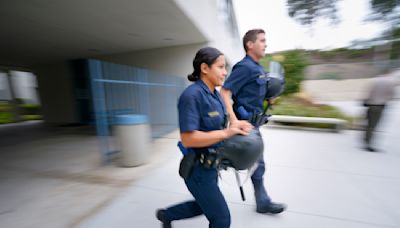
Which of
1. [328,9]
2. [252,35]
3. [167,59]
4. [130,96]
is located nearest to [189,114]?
[252,35]

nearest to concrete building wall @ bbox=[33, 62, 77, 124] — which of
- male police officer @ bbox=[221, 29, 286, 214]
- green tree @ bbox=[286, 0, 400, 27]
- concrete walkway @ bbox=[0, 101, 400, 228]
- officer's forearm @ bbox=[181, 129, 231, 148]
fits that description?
concrete walkway @ bbox=[0, 101, 400, 228]

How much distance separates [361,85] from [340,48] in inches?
464

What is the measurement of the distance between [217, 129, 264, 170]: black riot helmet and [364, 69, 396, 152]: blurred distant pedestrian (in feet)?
13.3

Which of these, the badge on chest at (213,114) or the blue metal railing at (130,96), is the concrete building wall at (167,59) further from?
the badge on chest at (213,114)

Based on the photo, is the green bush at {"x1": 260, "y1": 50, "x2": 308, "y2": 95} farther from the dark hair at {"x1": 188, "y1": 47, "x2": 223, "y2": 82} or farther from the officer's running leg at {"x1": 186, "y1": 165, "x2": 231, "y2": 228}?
the officer's running leg at {"x1": 186, "y1": 165, "x2": 231, "y2": 228}

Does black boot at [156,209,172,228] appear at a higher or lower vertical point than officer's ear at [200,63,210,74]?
lower

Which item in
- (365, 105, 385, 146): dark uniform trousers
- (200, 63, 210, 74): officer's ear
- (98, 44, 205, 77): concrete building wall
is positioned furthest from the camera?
(98, 44, 205, 77): concrete building wall

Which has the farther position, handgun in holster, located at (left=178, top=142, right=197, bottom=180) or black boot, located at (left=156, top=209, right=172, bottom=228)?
black boot, located at (left=156, top=209, right=172, bottom=228)

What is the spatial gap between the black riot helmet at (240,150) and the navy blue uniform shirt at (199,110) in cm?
15

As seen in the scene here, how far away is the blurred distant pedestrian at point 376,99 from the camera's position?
3.68 metres

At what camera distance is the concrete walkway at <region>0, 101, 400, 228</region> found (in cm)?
205

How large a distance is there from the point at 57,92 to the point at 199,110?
12.2 meters

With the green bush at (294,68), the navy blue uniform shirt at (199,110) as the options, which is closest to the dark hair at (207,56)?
the navy blue uniform shirt at (199,110)

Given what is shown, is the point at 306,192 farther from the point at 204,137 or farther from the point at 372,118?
the point at 372,118
